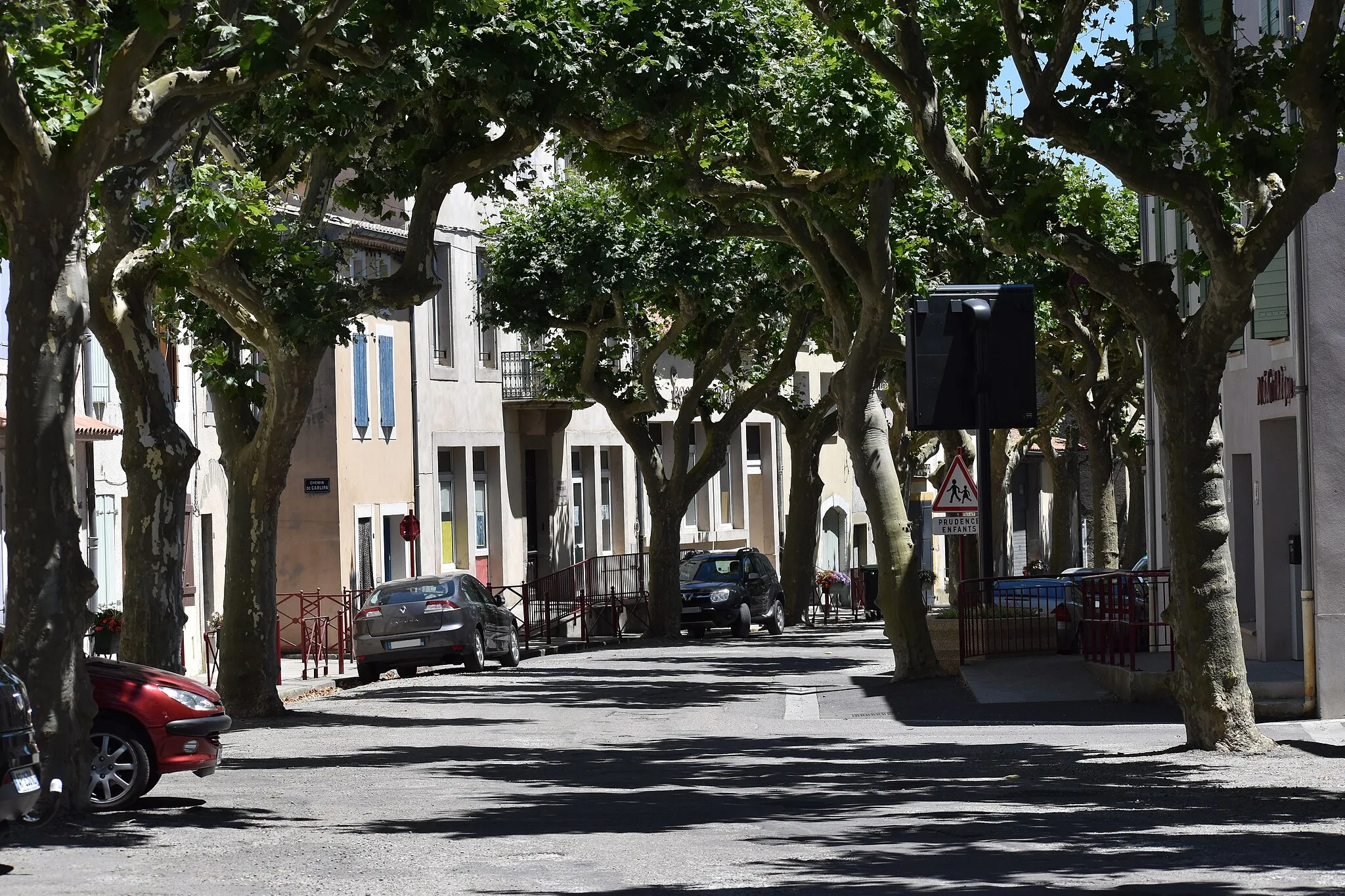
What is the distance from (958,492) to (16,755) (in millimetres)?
17607

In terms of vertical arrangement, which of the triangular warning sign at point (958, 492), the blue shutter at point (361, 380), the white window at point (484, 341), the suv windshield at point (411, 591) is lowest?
the suv windshield at point (411, 591)

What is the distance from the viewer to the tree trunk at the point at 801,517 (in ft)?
140

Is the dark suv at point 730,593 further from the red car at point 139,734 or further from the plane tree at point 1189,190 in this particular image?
the red car at point 139,734

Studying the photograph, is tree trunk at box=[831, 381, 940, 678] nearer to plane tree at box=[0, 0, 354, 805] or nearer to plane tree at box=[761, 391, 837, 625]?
plane tree at box=[0, 0, 354, 805]

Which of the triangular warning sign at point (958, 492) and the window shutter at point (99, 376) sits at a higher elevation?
the window shutter at point (99, 376)

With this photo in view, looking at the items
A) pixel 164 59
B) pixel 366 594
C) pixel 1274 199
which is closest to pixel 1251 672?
pixel 1274 199

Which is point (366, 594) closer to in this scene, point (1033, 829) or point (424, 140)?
point (424, 140)

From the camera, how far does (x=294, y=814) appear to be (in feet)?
40.2

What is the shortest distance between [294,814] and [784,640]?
25.8 metres

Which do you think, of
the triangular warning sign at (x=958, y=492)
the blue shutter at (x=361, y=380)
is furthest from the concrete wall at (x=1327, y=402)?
the blue shutter at (x=361, y=380)

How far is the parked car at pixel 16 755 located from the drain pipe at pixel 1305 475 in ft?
37.7

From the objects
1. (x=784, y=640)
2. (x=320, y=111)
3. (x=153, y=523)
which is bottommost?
(x=784, y=640)

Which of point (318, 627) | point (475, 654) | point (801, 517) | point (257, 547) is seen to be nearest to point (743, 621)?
point (801, 517)

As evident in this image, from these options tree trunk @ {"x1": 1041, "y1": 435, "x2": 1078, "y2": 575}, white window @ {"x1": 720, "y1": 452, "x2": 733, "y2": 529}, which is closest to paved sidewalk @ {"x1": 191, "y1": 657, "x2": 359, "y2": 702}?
tree trunk @ {"x1": 1041, "y1": 435, "x2": 1078, "y2": 575}
